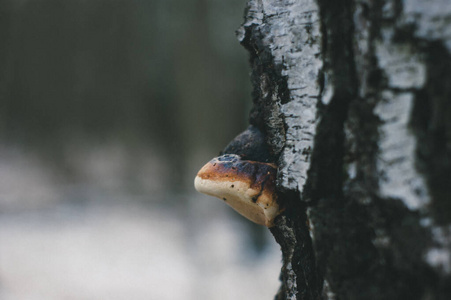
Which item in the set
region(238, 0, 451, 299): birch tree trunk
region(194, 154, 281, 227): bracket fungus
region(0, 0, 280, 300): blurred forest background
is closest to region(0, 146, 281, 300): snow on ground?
region(0, 0, 280, 300): blurred forest background

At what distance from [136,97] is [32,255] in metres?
2.40

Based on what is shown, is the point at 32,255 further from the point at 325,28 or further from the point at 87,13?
the point at 325,28

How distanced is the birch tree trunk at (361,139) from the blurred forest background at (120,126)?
11.4 feet

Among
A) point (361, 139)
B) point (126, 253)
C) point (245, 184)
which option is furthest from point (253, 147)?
point (126, 253)

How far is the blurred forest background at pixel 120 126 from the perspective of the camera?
172 inches

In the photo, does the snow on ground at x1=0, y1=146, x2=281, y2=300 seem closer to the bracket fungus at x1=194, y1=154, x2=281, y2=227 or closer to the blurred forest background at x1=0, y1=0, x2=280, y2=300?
the blurred forest background at x1=0, y1=0, x2=280, y2=300

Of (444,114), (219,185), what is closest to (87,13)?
(219,185)

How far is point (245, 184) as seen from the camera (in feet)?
2.39

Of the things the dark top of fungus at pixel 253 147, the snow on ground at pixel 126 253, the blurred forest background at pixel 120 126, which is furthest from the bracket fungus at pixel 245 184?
the blurred forest background at pixel 120 126

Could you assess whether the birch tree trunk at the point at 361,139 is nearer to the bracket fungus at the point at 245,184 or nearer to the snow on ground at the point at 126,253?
the bracket fungus at the point at 245,184

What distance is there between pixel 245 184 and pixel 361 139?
0.86 ft

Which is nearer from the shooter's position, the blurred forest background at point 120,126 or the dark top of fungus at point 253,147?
the dark top of fungus at point 253,147

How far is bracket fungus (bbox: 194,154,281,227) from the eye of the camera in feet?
2.36

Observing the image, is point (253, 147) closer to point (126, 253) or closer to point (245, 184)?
point (245, 184)
